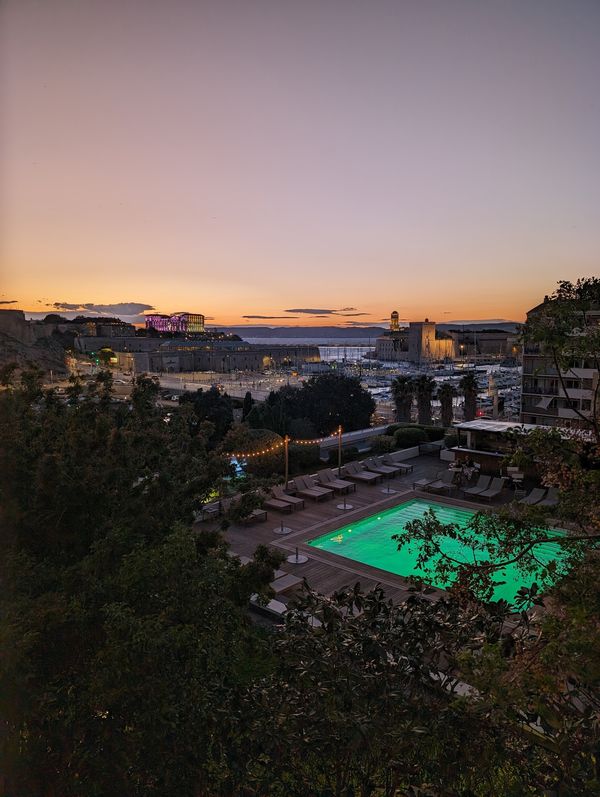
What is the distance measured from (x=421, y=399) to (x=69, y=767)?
29765 mm

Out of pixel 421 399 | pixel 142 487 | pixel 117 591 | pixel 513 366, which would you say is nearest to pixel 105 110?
pixel 142 487

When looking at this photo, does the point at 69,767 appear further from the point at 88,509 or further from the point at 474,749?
the point at 474,749

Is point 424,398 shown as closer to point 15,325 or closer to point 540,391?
point 540,391

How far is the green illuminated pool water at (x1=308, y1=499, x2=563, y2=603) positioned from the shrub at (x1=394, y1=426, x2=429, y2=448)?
829cm

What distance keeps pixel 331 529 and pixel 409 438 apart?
456 inches

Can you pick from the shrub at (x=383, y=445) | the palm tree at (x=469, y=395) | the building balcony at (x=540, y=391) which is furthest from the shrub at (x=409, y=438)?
the building balcony at (x=540, y=391)

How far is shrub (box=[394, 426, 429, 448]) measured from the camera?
26125 millimetres

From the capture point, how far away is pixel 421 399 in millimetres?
32219

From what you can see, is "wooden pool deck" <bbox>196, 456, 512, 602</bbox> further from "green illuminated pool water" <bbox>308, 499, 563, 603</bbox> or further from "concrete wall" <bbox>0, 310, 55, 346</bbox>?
"concrete wall" <bbox>0, 310, 55, 346</bbox>

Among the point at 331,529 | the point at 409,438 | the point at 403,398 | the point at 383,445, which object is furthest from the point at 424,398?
the point at 331,529

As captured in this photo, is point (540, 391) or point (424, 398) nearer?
point (424, 398)

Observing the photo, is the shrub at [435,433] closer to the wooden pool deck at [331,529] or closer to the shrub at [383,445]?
the shrub at [383,445]

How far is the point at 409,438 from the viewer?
2614 centimetres

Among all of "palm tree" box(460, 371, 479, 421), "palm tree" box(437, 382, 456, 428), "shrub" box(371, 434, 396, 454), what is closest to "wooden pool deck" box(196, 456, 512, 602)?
"shrub" box(371, 434, 396, 454)
